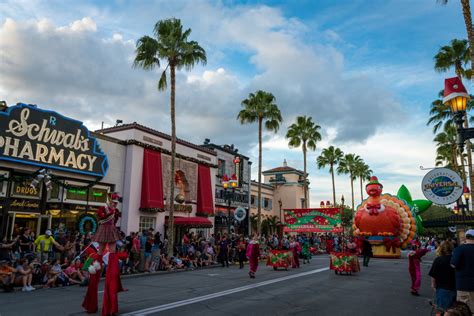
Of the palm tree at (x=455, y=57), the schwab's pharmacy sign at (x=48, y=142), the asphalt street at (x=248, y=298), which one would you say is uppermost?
the palm tree at (x=455, y=57)

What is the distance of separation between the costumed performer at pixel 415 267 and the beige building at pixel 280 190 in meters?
30.1

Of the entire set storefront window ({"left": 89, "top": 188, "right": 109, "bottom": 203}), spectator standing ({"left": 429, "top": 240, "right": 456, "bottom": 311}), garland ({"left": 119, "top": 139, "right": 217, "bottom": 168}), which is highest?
garland ({"left": 119, "top": 139, "right": 217, "bottom": 168})

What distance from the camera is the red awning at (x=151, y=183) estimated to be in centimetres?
2308

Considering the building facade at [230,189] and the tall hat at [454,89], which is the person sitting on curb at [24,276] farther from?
the building facade at [230,189]

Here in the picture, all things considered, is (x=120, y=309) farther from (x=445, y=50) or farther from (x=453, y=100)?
(x=445, y=50)

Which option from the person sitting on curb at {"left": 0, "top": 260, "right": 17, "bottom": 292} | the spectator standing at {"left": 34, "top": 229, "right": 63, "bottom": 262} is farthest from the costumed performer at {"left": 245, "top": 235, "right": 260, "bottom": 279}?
the person sitting on curb at {"left": 0, "top": 260, "right": 17, "bottom": 292}

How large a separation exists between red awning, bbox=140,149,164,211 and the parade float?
44.0 ft

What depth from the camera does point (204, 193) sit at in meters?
28.2

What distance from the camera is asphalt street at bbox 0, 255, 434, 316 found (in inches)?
318

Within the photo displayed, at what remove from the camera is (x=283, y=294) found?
10.3 metres

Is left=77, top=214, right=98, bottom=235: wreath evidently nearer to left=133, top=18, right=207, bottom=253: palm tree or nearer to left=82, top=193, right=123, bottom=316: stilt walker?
left=133, top=18, right=207, bottom=253: palm tree

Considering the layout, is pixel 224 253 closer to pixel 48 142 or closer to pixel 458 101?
pixel 48 142

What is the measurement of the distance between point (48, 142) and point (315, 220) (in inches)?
686

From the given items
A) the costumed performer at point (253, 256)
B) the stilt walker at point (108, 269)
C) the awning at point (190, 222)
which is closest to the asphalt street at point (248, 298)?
the stilt walker at point (108, 269)
